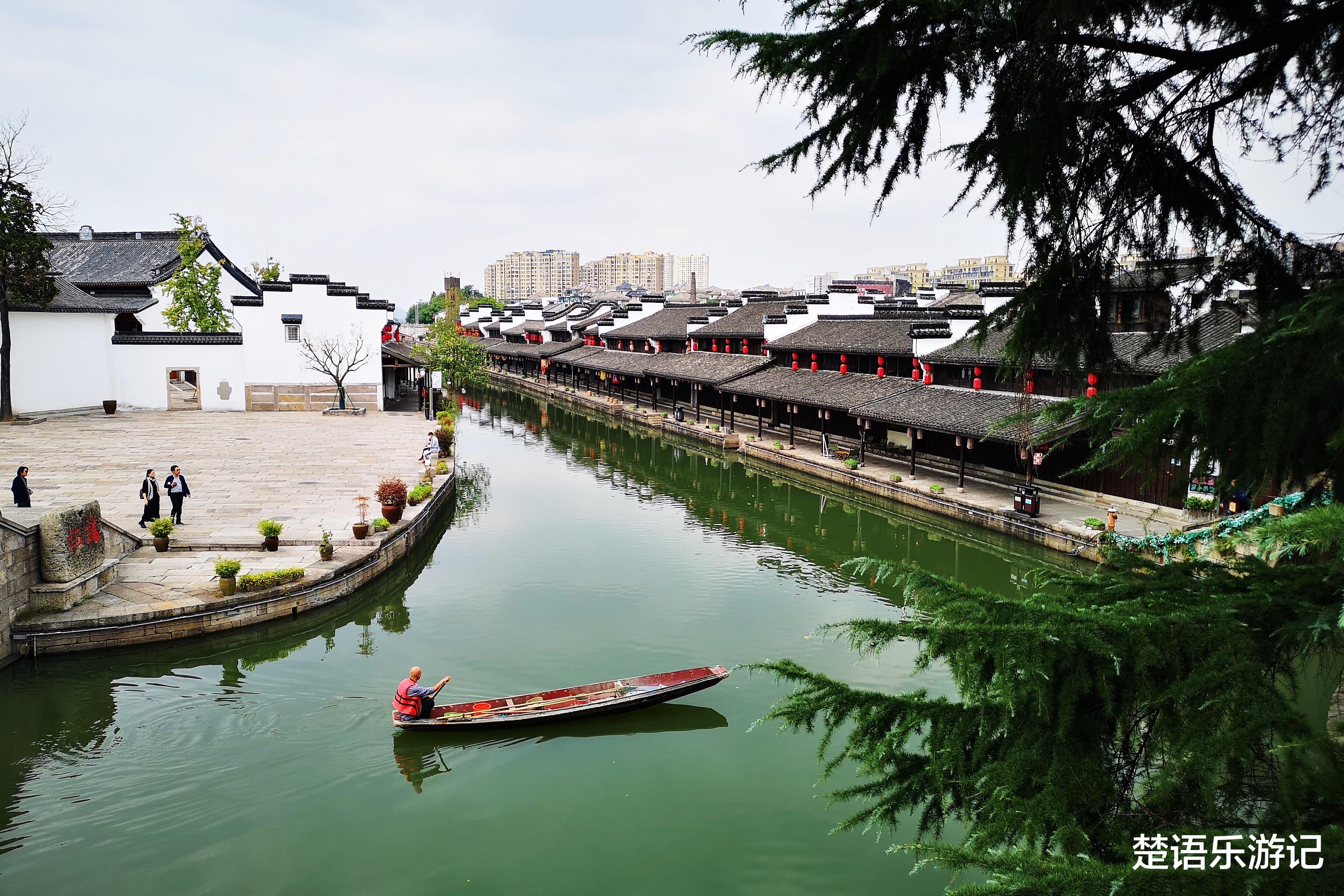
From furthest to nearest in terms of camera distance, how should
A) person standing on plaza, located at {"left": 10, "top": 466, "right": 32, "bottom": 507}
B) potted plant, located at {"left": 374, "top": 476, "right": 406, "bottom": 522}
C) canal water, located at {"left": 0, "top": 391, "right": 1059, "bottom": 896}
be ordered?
potted plant, located at {"left": 374, "top": 476, "right": 406, "bottom": 522}, person standing on plaza, located at {"left": 10, "top": 466, "right": 32, "bottom": 507}, canal water, located at {"left": 0, "top": 391, "right": 1059, "bottom": 896}

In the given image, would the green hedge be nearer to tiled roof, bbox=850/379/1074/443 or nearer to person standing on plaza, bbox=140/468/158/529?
person standing on plaza, bbox=140/468/158/529

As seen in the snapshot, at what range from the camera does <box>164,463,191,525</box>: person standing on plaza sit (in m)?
19.1

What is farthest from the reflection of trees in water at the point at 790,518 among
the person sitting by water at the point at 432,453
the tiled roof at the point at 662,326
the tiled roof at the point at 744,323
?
the tiled roof at the point at 662,326

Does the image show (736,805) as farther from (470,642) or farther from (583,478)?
(583,478)

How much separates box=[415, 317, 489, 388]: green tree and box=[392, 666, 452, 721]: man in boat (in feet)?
117

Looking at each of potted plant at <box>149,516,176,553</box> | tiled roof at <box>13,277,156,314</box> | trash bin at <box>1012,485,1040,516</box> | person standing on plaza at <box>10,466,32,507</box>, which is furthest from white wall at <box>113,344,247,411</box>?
trash bin at <box>1012,485,1040,516</box>

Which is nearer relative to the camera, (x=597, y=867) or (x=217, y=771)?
(x=597, y=867)

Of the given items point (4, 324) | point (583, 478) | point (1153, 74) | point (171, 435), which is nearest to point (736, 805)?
point (1153, 74)

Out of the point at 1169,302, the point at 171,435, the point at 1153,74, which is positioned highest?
the point at 1153,74

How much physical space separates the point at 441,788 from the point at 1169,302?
9960mm

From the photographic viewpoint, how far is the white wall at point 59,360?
119ft

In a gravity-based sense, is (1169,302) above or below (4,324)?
below

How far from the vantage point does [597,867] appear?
920cm

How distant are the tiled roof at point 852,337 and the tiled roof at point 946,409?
2.44 meters
